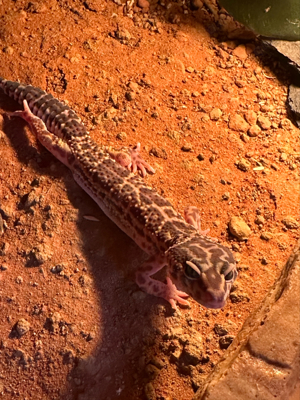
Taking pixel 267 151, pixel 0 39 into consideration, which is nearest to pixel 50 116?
pixel 0 39

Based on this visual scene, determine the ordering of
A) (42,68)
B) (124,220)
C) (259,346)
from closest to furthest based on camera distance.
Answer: (259,346)
(124,220)
(42,68)

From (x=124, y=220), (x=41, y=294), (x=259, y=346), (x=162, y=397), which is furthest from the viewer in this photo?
(x=124, y=220)

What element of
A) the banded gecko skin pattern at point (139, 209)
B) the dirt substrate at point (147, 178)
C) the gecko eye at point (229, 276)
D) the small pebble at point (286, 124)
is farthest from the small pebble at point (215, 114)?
the gecko eye at point (229, 276)

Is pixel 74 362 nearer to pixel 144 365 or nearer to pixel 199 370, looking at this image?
pixel 144 365

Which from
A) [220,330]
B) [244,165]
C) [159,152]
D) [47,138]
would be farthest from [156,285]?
[47,138]

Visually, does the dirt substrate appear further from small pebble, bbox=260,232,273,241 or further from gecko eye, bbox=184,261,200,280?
gecko eye, bbox=184,261,200,280

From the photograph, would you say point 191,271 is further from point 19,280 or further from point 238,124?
A: point 238,124

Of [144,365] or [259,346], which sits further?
[144,365]
